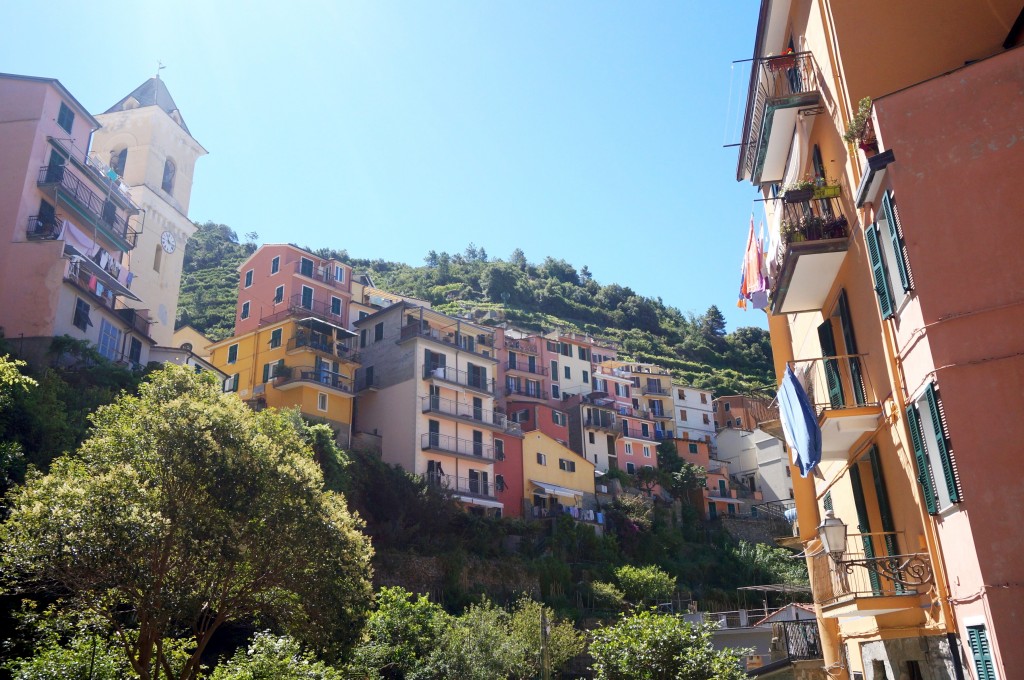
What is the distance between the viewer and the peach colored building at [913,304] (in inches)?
412

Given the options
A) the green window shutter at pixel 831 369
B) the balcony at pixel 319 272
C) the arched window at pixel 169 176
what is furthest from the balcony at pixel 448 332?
the green window shutter at pixel 831 369

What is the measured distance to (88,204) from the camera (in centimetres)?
4144

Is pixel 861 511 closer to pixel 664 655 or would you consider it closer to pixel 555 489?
Result: pixel 664 655

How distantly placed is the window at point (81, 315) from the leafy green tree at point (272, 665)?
22.4 m

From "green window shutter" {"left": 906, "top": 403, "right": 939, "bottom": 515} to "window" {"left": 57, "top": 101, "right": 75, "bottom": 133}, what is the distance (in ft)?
130

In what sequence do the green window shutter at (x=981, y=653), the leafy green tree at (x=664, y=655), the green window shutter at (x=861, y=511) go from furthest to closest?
the leafy green tree at (x=664, y=655) → the green window shutter at (x=861, y=511) → the green window shutter at (x=981, y=653)

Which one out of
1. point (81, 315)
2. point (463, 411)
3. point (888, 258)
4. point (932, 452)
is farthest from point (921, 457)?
point (463, 411)

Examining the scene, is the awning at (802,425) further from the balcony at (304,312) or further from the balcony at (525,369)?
the balcony at (525,369)

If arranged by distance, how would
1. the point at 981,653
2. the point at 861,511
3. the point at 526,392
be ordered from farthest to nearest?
the point at 526,392 → the point at 861,511 → the point at 981,653

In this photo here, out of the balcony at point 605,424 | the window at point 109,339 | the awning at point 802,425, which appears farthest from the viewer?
the balcony at point 605,424

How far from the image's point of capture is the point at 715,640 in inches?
1564

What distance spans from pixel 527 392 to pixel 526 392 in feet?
0.49

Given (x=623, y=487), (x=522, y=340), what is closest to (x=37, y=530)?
(x=623, y=487)

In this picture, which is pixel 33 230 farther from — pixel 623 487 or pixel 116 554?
pixel 623 487
